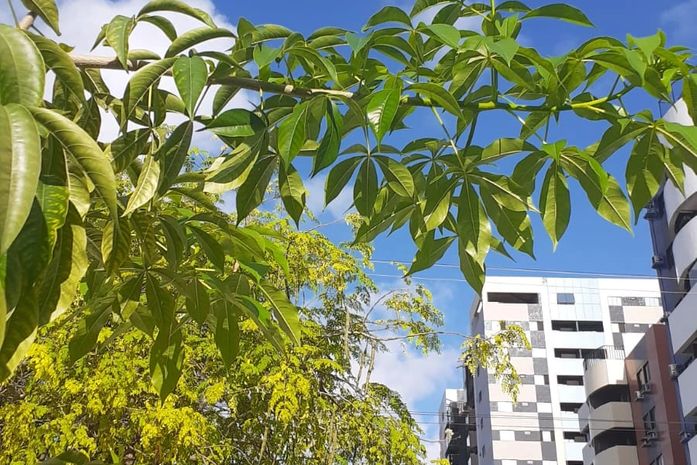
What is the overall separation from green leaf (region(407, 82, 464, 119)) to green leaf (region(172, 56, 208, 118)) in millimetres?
202

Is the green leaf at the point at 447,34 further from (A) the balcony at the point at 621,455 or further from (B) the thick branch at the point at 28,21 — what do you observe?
(A) the balcony at the point at 621,455

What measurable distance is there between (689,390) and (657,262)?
3.18 m

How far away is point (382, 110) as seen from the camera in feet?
2.30

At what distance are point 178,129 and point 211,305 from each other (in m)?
0.36

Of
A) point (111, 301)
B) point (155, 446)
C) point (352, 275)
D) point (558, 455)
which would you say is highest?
point (558, 455)

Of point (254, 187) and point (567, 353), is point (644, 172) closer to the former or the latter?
point (254, 187)

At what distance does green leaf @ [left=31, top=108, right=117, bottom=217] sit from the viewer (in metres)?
0.55

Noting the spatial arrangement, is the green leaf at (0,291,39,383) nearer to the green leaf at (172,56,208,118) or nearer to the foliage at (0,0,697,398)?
the foliage at (0,0,697,398)

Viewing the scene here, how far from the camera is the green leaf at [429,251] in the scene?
3.14 ft

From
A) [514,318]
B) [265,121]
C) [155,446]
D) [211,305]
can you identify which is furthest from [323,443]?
[514,318]

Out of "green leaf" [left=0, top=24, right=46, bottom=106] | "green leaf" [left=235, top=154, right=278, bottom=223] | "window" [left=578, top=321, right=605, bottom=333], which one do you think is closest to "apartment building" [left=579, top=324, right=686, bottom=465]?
"window" [left=578, top=321, right=605, bottom=333]

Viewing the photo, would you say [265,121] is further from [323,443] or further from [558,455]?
[558,455]

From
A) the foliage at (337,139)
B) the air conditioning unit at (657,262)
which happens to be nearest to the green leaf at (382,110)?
the foliage at (337,139)

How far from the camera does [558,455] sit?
3169cm
